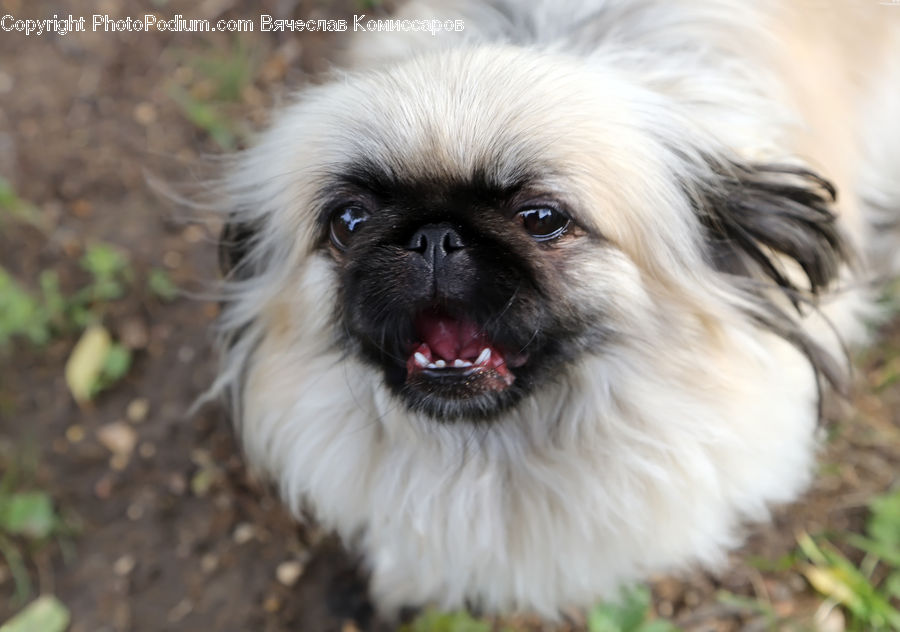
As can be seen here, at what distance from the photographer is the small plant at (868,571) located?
186cm

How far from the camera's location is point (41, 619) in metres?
1.99

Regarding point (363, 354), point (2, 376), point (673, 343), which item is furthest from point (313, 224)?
point (2, 376)

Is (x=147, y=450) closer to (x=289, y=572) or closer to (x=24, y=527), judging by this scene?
(x=24, y=527)

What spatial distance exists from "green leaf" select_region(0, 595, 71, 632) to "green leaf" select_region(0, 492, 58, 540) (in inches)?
7.6

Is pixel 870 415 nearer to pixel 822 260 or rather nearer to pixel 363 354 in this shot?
pixel 822 260

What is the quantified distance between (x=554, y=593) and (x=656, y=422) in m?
0.53

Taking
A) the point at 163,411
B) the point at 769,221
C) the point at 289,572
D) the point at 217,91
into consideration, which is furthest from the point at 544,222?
the point at 217,91

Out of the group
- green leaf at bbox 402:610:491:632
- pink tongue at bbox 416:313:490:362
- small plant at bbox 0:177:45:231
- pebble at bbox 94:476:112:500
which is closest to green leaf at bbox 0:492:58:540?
pebble at bbox 94:476:112:500

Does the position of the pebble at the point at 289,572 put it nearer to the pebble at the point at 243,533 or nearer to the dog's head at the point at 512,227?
the pebble at the point at 243,533

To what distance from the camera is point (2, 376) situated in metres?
2.41

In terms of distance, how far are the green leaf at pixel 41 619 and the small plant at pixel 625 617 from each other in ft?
4.49

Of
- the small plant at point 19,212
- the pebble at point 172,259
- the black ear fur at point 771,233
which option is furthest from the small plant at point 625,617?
the small plant at point 19,212

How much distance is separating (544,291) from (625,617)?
0.95 metres

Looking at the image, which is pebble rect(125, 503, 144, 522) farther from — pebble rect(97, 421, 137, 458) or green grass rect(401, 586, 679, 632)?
green grass rect(401, 586, 679, 632)
